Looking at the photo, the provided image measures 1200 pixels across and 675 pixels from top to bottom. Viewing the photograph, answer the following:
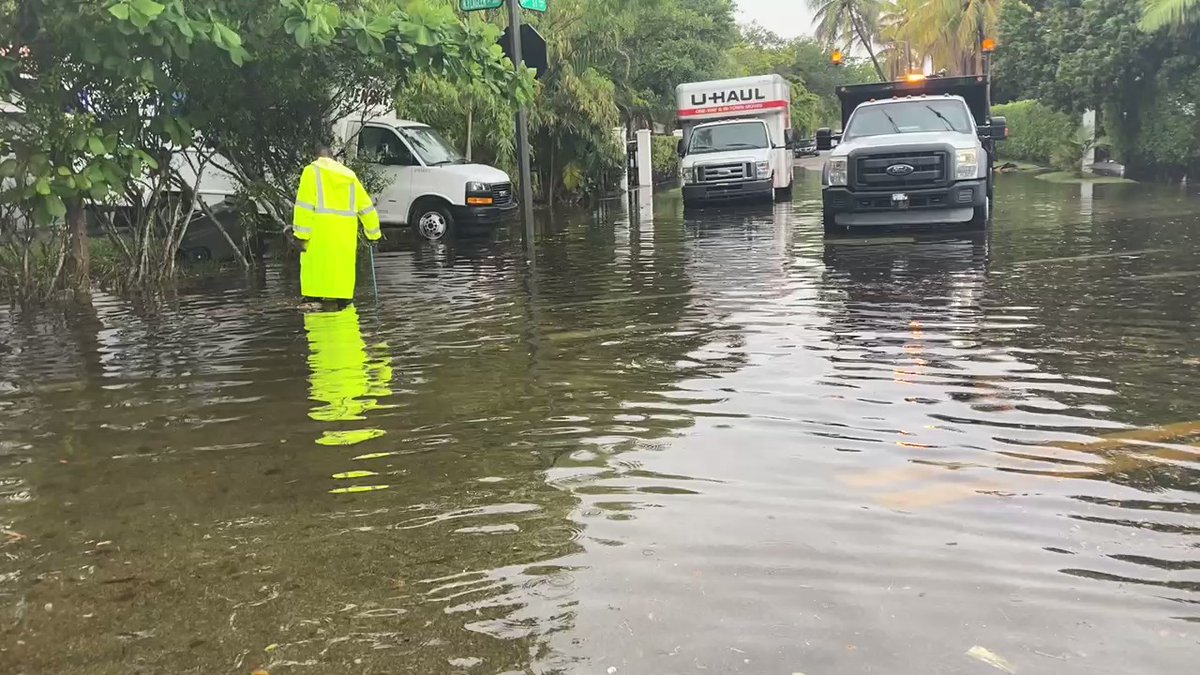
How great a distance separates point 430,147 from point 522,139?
10.7 feet

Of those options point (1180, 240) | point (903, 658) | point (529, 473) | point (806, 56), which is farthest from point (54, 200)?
point (806, 56)

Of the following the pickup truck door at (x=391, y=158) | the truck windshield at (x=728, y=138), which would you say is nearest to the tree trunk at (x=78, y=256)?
the pickup truck door at (x=391, y=158)

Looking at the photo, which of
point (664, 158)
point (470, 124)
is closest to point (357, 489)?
point (470, 124)

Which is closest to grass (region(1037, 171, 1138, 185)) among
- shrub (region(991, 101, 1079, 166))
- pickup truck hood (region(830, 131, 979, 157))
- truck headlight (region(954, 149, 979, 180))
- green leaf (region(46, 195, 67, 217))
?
shrub (region(991, 101, 1079, 166))

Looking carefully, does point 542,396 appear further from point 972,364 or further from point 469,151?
point 469,151

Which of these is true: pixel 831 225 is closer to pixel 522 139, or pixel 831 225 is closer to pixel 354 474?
pixel 522 139

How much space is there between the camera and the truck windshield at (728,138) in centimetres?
2200

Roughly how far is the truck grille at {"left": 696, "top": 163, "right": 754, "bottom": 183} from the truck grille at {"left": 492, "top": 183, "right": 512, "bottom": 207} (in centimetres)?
560

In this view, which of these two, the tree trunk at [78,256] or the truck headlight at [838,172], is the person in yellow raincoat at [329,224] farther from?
the truck headlight at [838,172]

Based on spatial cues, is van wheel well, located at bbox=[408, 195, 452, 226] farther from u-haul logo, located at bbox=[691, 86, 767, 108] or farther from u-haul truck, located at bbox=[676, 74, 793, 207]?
u-haul logo, located at bbox=[691, 86, 767, 108]

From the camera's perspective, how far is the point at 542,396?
601 centimetres

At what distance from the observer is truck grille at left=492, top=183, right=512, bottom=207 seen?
16.4 m

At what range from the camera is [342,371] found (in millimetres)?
6895

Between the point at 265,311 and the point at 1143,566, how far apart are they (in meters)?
8.19
